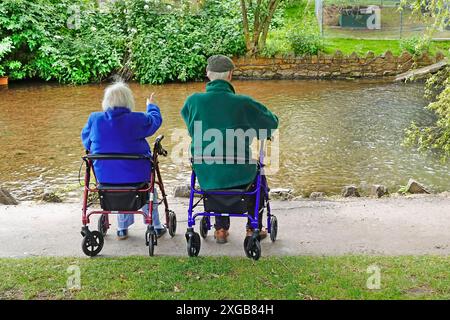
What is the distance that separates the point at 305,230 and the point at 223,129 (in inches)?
64.3

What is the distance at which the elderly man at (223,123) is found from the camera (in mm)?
4539

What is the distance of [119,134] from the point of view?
4703 mm

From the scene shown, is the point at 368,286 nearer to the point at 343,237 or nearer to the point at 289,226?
the point at 343,237

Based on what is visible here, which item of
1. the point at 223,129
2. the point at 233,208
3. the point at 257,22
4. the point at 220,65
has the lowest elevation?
the point at 233,208

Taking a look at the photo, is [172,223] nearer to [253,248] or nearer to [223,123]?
[253,248]

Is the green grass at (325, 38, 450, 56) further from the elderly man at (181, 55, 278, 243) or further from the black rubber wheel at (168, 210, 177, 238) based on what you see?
the elderly man at (181, 55, 278, 243)

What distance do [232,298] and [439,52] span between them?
1463cm

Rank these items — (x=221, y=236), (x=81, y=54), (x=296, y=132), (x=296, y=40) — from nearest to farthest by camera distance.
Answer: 1. (x=221, y=236)
2. (x=296, y=132)
3. (x=81, y=54)
4. (x=296, y=40)

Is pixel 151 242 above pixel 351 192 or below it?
above

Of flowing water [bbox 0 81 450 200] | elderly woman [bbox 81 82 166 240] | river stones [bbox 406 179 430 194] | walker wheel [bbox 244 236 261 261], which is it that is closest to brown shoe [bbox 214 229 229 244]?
walker wheel [bbox 244 236 261 261]

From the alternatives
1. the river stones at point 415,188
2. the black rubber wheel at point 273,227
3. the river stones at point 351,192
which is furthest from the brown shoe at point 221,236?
the river stones at point 415,188

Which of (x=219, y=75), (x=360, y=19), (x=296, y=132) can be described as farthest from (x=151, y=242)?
(x=360, y=19)

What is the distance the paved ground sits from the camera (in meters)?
5.02

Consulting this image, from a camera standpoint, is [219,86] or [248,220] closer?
[219,86]
